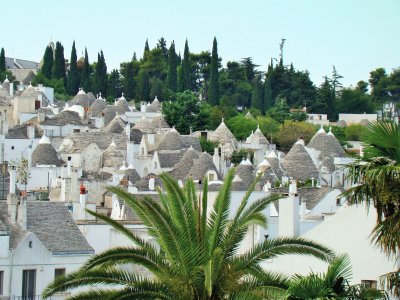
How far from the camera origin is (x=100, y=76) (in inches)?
5812

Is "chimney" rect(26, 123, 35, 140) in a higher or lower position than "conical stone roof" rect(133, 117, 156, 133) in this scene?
lower

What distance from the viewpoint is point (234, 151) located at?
108m

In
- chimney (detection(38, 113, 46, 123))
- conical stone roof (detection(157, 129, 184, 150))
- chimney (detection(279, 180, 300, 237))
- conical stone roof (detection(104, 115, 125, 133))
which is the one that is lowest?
chimney (detection(279, 180, 300, 237))

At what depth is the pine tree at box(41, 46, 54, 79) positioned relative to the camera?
488 feet

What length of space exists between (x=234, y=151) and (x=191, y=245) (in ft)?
275

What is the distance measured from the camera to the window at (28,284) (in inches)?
1417

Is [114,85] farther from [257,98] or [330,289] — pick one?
[330,289]

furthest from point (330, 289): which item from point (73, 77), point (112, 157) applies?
point (73, 77)

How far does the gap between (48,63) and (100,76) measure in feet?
22.3

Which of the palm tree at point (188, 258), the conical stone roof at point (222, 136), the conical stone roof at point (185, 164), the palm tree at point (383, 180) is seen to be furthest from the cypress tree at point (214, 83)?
the palm tree at point (383, 180)

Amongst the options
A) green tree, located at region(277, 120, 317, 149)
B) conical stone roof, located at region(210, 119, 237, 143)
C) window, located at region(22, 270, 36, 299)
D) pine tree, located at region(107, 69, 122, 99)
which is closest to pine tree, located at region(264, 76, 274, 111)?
pine tree, located at region(107, 69, 122, 99)

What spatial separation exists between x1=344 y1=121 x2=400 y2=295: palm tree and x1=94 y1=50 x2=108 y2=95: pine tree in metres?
123

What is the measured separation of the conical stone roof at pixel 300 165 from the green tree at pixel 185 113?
57.5 ft

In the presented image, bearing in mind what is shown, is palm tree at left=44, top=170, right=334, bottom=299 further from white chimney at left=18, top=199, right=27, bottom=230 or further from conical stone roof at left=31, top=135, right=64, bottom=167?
conical stone roof at left=31, top=135, right=64, bottom=167
